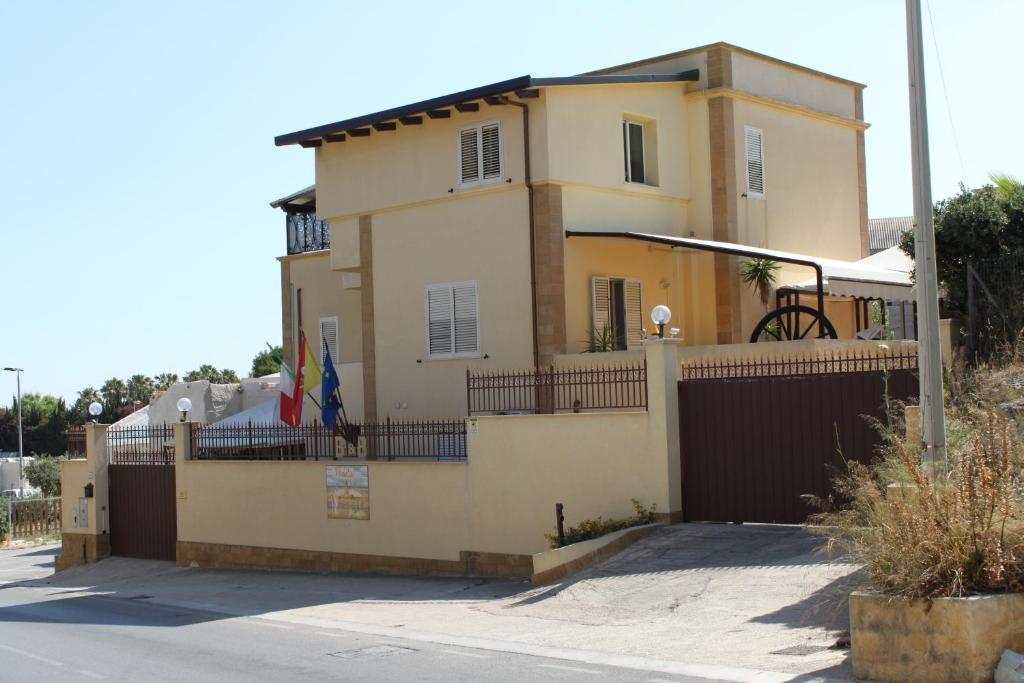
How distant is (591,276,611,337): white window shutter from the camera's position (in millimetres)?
23469

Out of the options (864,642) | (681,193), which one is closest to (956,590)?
(864,642)

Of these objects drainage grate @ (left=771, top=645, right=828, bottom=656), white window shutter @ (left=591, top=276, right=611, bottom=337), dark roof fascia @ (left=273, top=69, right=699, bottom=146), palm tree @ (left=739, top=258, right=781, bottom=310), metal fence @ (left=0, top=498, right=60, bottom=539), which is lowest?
metal fence @ (left=0, top=498, right=60, bottom=539)

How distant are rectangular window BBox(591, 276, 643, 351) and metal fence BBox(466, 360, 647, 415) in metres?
3.60

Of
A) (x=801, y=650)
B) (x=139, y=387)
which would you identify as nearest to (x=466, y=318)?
(x=801, y=650)

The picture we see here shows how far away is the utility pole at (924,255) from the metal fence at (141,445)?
62.5 feet

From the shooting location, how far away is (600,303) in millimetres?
23672

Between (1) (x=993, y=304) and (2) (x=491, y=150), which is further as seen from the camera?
(2) (x=491, y=150)

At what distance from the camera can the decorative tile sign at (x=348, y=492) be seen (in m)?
21.5

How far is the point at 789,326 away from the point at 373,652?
44.8 ft

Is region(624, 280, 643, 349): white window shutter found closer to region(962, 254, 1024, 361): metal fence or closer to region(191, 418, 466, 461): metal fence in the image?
region(191, 418, 466, 461): metal fence

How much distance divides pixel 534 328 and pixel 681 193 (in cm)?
496

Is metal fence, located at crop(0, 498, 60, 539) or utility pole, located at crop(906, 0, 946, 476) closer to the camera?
utility pole, located at crop(906, 0, 946, 476)

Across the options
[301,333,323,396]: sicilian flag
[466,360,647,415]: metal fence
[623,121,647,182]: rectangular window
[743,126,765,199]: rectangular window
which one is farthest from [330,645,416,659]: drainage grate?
[743,126,765,199]: rectangular window

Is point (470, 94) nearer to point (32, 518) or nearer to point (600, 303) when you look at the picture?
point (600, 303)
